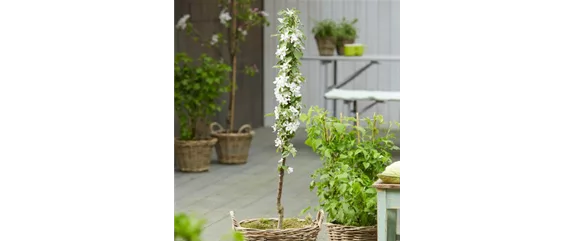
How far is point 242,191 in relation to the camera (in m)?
6.21

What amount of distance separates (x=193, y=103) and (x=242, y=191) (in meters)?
0.99

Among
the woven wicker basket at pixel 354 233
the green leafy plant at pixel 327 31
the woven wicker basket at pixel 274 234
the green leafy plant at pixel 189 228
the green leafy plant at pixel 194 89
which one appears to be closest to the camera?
the green leafy plant at pixel 189 228

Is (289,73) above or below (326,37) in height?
below

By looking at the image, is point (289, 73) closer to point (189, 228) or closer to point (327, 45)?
point (189, 228)

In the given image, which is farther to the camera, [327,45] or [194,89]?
[327,45]

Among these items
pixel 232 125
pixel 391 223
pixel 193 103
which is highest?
pixel 193 103

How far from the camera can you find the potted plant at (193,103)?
682 cm

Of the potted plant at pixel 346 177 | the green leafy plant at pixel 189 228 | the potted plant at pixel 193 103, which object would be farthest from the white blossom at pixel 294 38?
the potted plant at pixel 193 103

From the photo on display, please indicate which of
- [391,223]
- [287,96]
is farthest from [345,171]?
[287,96]

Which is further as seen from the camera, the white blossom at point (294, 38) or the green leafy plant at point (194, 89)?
the green leafy plant at point (194, 89)

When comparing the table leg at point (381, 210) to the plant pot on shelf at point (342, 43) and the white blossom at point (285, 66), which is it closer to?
the white blossom at point (285, 66)

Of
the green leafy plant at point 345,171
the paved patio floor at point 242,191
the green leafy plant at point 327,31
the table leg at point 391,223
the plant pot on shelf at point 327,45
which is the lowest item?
the paved patio floor at point 242,191
